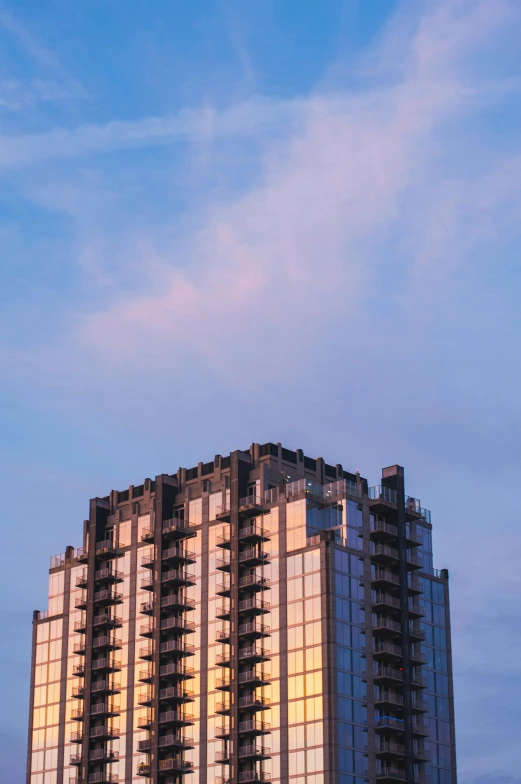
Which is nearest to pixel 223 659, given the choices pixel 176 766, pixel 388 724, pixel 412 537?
pixel 176 766

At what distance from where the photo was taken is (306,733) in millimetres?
150875

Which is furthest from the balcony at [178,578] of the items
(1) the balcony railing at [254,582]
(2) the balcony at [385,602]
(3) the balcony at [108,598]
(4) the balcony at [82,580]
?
(2) the balcony at [385,602]

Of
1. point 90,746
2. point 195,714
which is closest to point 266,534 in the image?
point 195,714

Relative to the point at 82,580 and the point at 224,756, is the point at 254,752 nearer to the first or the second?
the point at 224,756

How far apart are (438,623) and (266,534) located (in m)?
23.2

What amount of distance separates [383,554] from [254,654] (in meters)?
17.7

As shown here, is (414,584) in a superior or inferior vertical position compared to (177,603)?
superior

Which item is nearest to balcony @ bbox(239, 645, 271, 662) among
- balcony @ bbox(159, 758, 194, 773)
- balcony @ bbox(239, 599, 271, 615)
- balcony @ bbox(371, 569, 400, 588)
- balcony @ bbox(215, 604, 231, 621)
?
balcony @ bbox(239, 599, 271, 615)

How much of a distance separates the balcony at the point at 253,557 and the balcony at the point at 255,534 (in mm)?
1183

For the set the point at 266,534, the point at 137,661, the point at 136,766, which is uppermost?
the point at 266,534

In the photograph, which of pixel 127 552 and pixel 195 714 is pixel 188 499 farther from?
pixel 195 714

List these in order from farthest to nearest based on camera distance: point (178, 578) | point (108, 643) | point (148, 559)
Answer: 1. point (108, 643)
2. point (148, 559)
3. point (178, 578)

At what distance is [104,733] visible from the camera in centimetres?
17325

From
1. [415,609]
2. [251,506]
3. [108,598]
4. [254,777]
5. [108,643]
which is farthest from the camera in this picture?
[108,598]
